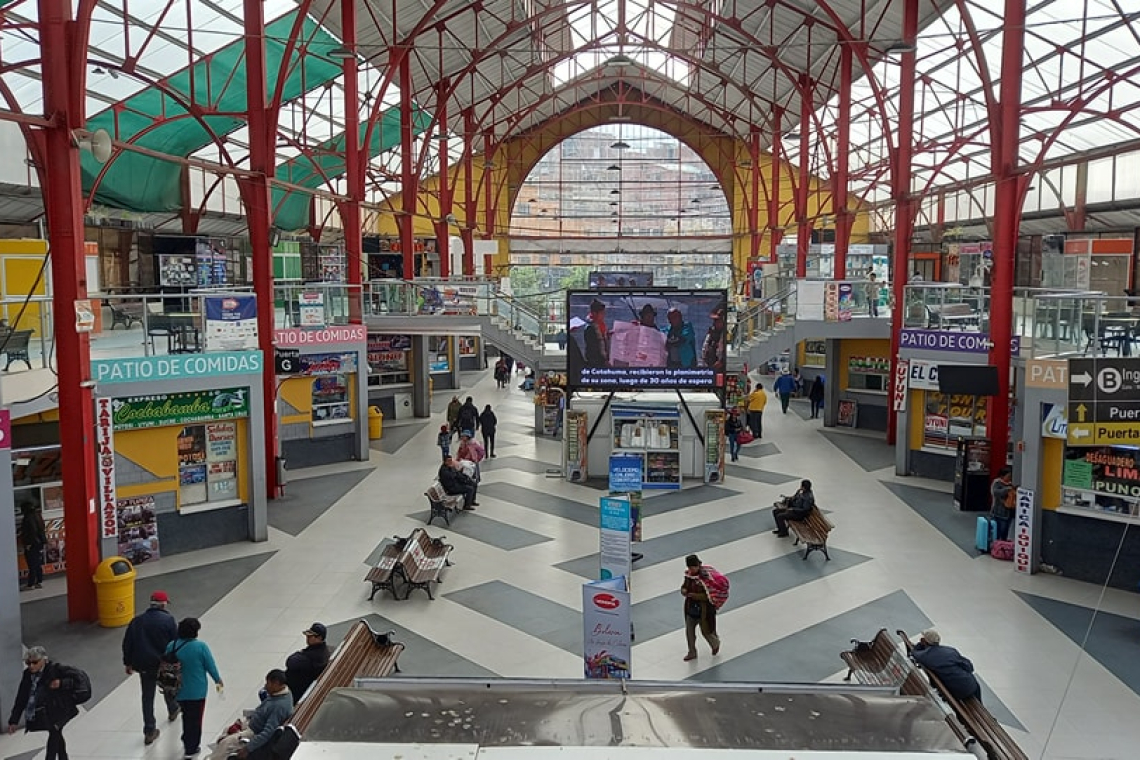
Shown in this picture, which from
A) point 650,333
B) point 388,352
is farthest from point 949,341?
point 388,352

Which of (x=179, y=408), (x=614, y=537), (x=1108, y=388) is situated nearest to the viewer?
(x=1108, y=388)

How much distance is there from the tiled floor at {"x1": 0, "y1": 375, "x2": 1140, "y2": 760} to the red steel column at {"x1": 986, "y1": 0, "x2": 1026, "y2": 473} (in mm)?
2135

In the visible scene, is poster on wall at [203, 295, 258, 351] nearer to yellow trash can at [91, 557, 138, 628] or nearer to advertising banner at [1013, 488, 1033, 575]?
yellow trash can at [91, 557, 138, 628]

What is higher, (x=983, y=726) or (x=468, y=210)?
(x=468, y=210)

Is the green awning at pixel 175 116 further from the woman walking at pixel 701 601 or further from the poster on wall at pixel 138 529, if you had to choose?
the woman walking at pixel 701 601

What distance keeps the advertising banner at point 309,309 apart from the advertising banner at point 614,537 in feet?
41.1

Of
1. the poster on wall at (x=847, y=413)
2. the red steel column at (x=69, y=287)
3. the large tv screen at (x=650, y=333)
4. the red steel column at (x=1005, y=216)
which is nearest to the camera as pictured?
the red steel column at (x=69, y=287)

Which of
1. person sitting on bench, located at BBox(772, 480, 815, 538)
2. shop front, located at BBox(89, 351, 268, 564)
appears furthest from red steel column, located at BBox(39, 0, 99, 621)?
person sitting on bench, located at BBox(772, 480, 815, 538)

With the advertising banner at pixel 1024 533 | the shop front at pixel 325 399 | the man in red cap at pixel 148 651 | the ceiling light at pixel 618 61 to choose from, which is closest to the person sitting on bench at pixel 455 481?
the shop front at pixel 325 399

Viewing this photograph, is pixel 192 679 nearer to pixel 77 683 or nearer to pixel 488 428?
pixel 77 683

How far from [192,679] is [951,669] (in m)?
7.46

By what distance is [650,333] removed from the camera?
20.7 meters

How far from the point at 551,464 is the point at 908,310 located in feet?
31.7

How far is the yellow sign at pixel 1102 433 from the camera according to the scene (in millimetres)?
12047
